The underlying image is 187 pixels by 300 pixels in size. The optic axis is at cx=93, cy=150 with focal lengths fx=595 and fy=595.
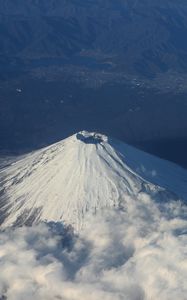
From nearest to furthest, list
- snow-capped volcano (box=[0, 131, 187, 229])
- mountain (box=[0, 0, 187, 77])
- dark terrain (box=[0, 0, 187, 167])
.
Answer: snow-capped volcano (box=[0, 131, 187, 229]) < dark terrain (box=[0, 0, 187, 167]) < mountain (box=[0, 0, 187, 77])

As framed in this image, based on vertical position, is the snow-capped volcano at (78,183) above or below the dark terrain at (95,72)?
below

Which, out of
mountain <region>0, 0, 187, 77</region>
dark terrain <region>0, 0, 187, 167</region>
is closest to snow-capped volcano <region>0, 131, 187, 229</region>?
dark terrain <region>0, 0, 187, 167</region>

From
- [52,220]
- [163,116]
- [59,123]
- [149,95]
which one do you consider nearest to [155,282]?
[52,220]

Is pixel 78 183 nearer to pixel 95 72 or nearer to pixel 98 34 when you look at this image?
pixel 95 72

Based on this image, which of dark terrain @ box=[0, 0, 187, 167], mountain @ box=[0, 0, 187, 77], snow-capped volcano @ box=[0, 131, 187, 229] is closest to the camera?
snow-capped volcano @ box=[0, 131, 187, 229]

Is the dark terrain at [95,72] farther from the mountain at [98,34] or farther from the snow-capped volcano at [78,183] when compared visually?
the snow-capped volcano at [78,183]

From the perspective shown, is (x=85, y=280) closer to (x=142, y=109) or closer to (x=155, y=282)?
(x=155, y=282)

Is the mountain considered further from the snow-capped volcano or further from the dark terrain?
the snow-capped volcano

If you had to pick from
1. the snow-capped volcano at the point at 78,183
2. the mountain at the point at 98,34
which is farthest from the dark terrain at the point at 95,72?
the snow-capped volcano at the point at 78,183
